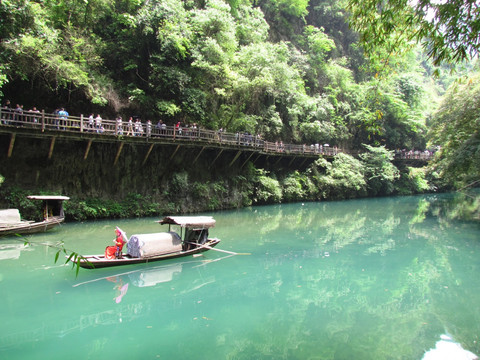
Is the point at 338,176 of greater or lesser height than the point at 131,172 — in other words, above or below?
above

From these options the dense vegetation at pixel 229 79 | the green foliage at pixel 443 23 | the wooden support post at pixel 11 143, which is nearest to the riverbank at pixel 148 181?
the dense vegetation at pixel 229 79

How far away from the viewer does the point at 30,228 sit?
12.8 meters

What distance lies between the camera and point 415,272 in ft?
32.7

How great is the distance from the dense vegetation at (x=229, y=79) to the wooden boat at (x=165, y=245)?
632 centimetres

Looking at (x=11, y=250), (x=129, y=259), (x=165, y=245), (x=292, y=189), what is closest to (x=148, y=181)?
(x=11, y=250)

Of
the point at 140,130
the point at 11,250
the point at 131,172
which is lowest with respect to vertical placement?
the point at 11,250

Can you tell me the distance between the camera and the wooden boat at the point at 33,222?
12133mm

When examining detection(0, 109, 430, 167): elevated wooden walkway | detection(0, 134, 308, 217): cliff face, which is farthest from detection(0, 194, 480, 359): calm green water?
detection(0, 109, 430, 167): elevated wooden walkway

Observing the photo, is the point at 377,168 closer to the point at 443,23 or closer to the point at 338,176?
the point at 338,176

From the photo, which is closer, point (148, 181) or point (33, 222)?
point (33, 222)

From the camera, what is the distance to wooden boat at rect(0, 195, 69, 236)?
1213 cm

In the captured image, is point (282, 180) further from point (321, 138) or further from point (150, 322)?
point (150, 322)

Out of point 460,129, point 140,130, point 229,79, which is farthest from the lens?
point 229,79

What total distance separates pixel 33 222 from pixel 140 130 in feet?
22.1
